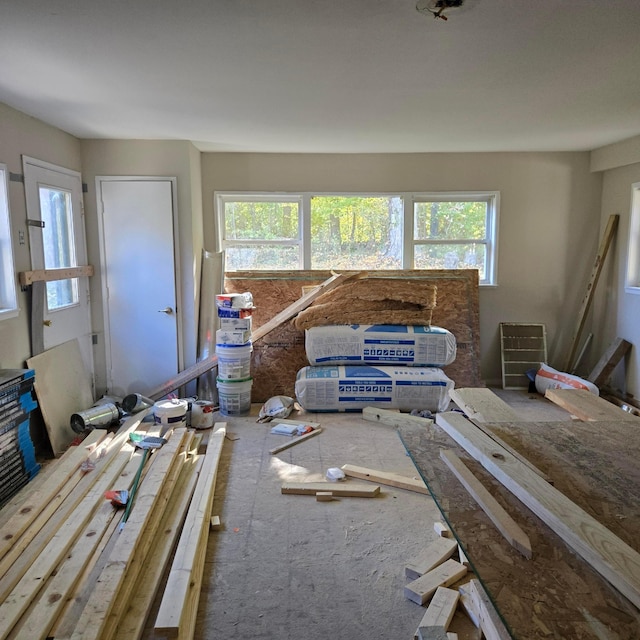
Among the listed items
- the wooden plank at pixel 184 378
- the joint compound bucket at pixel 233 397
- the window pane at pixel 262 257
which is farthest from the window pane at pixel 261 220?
the joint compound bucket at pixel 233 397

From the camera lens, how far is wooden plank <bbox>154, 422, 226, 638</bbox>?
6.63ft

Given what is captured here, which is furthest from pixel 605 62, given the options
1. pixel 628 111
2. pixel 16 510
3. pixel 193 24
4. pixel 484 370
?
pixel 16 510

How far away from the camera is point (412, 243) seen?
588 cm

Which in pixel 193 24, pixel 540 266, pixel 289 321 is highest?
pixel 193 24

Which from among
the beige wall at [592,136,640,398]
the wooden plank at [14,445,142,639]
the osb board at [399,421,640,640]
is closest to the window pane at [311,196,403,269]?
the beige wall at [592,136,640,398]

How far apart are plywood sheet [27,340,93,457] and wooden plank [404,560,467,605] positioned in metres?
3.00

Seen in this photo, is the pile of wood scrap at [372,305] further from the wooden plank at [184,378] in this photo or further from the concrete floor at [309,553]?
the concrete floor at [309,553]

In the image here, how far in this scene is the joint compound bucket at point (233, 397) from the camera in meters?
4.86

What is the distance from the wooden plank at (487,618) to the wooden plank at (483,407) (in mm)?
621

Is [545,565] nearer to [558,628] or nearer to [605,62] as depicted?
[558,628]

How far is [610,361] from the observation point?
17.7 ft

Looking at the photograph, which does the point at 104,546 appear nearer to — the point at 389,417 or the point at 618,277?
the point at 389,417

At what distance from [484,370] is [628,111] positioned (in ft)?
10.0

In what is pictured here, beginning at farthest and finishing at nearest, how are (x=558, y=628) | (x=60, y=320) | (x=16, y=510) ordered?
1. (x=60, y=320)
2. (x=16, y=510)
3. (x=558, y=628)
